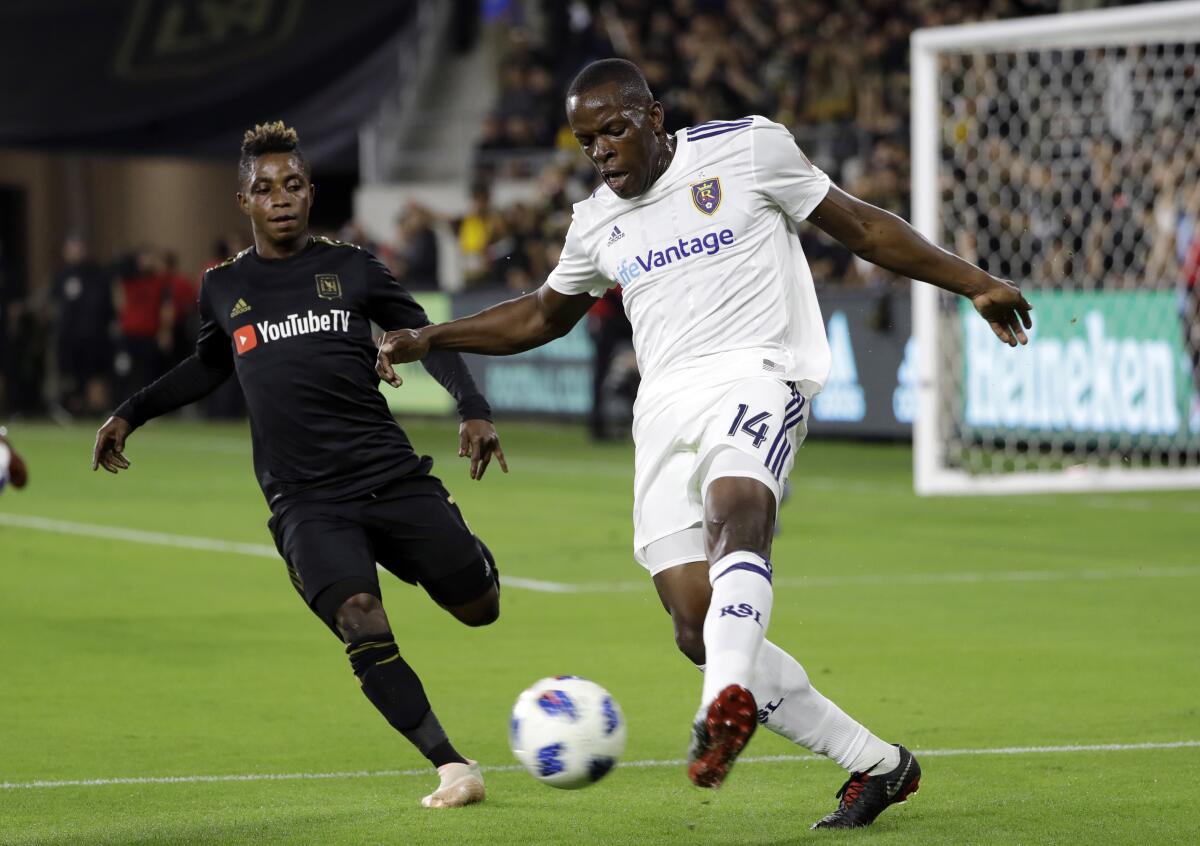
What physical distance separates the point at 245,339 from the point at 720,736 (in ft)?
7.38

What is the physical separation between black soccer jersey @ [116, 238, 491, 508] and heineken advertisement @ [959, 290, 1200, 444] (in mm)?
10428

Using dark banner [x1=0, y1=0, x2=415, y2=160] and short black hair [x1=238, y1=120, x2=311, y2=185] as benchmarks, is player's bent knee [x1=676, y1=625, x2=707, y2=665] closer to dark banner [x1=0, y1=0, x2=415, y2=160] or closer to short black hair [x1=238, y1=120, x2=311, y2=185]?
short black hair [x1=238, y1=120, x2=311, y2=185]

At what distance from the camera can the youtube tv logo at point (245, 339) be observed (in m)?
6.20

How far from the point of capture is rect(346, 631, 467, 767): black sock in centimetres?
582

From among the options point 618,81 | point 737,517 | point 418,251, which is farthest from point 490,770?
point 418,251

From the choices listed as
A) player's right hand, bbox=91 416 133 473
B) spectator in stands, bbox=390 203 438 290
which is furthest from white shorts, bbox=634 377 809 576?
spectator in stands, bbox=390 203 438 290

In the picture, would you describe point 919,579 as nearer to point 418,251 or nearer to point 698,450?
point 698,450

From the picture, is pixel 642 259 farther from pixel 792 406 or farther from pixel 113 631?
pixel 113 631

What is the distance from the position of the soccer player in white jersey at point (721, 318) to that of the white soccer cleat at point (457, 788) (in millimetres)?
800

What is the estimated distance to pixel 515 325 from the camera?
19.4 feet

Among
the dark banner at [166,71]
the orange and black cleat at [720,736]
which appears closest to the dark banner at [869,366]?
the dark banner at [166,71]

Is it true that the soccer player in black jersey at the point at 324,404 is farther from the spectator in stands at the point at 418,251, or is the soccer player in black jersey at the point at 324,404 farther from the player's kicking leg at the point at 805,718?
the spectator in stands at the point at 418,251

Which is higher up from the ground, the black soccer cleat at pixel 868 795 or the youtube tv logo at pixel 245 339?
the youtube tv logo at pixel 245 339

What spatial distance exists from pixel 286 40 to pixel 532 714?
68.7 ft
